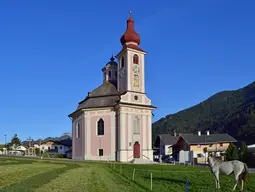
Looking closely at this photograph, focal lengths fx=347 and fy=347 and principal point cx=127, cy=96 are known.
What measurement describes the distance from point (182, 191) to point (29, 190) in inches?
271

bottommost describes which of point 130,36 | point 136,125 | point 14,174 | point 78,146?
point 14,174

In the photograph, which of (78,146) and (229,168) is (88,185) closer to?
(229,168)

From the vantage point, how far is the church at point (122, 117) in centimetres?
5453

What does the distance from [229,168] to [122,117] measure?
3741 centimetres

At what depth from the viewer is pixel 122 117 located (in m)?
54.2

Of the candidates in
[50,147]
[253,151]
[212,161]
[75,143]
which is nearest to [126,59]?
[75,143]

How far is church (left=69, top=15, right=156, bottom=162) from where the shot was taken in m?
54.5

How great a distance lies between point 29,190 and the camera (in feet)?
51.0

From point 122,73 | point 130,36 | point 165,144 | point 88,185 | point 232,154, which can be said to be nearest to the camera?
point 88,185

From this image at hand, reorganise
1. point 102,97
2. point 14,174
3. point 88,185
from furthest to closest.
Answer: point 102,97 < point 14,174 < point 88,185

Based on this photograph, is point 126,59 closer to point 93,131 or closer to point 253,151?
point 93,131

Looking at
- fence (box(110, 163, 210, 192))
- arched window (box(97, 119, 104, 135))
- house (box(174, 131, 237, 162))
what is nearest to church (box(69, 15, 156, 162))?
arched window (box(97, 119, 104, 135))

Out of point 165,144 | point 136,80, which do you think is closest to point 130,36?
point 136,80

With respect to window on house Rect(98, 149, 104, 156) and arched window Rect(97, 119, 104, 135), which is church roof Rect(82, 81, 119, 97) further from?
window on house Rect(98, 149, 104, 156)
